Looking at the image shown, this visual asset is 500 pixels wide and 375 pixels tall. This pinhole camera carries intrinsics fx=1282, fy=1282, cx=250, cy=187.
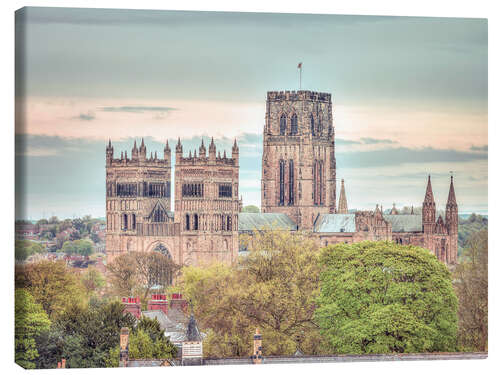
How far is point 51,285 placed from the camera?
108 feet

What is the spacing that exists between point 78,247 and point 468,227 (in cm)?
1179

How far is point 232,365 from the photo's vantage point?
31250 millimetres

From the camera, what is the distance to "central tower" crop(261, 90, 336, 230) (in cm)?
6200

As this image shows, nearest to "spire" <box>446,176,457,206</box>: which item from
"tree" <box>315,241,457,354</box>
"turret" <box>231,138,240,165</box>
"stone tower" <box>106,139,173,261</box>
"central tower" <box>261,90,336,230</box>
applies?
"tree" <box>315,241,457,354</box>

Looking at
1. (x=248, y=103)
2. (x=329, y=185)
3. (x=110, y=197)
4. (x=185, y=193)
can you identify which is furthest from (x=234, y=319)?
(x=329, y=185)

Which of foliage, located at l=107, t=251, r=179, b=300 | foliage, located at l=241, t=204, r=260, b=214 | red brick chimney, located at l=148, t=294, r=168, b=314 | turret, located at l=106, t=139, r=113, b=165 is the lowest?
red brick chimney, located at l=148, t=294, r=168, b=314

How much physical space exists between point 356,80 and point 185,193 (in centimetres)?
2414

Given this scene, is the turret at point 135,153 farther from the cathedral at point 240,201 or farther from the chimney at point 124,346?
the chimney at point 124,346

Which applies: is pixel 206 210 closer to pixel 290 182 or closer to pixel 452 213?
pixel 290 182

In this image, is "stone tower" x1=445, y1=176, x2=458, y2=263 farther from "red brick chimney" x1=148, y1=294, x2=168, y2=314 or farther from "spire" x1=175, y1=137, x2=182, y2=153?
"red brick chimney" x1=148, y1=294, x2=168, y2=314

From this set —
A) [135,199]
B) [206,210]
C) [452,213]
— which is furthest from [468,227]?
[206,210]

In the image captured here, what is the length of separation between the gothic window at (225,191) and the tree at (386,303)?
2610 centimetres

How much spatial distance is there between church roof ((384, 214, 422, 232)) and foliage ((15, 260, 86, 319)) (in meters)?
16.3

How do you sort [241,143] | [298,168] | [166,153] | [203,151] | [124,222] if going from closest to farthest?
[241,143] < [166,153] < [203,151] < [124,222] < [298,168]
